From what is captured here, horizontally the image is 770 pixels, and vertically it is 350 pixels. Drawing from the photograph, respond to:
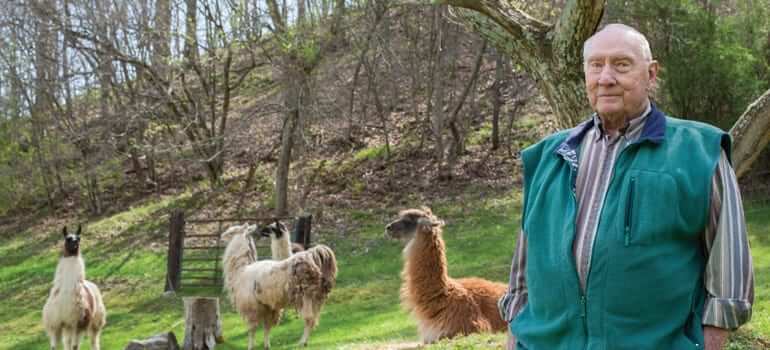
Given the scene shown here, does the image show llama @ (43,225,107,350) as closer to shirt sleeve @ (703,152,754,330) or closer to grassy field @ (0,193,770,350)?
grassy field @ (0,193,770,350)

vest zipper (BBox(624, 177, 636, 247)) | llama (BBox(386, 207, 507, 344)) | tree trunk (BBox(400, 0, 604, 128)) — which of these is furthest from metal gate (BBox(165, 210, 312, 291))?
vest zipper (BBox(624, 177, 636, 247))

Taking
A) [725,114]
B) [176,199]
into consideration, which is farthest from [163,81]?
[725,114]

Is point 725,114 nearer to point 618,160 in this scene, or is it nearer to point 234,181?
point 234,181

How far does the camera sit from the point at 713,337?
2.54 meters

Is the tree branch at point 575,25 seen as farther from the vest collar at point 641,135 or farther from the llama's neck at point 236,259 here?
the llama's neck at point 236,259

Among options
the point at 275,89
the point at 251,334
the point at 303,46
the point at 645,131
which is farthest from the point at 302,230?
the point at 275,89

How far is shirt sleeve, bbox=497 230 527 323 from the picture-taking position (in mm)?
3027

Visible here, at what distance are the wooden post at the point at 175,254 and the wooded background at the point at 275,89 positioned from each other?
431cm

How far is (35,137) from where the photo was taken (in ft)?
91.5

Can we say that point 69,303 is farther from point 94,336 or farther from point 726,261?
point 726,261

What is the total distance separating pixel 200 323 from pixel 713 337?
31.6 ft

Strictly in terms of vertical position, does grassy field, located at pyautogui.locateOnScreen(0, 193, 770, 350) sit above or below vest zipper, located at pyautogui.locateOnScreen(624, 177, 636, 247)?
below

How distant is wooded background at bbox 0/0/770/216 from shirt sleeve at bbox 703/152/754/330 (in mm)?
14169

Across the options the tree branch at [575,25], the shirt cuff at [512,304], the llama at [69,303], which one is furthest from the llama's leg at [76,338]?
the shirt cuff at [512,304]
